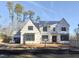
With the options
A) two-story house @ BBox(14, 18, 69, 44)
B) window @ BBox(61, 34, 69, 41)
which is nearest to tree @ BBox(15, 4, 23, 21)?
two-story house @ BBox(14, 18, 69, 44)

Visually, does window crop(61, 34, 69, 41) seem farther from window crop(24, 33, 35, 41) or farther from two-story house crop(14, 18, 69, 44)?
window crop(24, 33, 35, 41)

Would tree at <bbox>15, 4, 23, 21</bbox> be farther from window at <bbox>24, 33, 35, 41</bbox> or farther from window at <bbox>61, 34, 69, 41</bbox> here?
window at <bbox>61, 34, 69, 41</bbox>

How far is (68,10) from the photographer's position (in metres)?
2.29

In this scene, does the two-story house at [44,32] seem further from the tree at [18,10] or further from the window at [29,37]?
the tree at [18,10]

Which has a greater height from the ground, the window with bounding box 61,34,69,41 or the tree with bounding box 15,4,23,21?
the tree with bounding box 15,4,23,21

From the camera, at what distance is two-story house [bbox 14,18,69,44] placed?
2.27 m

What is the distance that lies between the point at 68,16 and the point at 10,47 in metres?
0.78

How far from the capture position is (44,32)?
90.0 inches

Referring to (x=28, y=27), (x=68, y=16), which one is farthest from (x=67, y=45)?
(x=28, y=27)

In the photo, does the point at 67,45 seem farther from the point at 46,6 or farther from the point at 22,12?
the point at 22,12

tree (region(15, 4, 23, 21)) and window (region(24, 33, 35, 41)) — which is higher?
tree (region(15, 4, 23, 21))

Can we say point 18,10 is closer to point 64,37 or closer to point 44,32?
point 44,32

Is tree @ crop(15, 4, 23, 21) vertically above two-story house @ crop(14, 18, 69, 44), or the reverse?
tree @ crop(15, 4, 23, 21)

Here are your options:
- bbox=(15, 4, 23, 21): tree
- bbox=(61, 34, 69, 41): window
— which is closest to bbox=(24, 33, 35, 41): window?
bbox=(15, 4, 23, 21): tree
